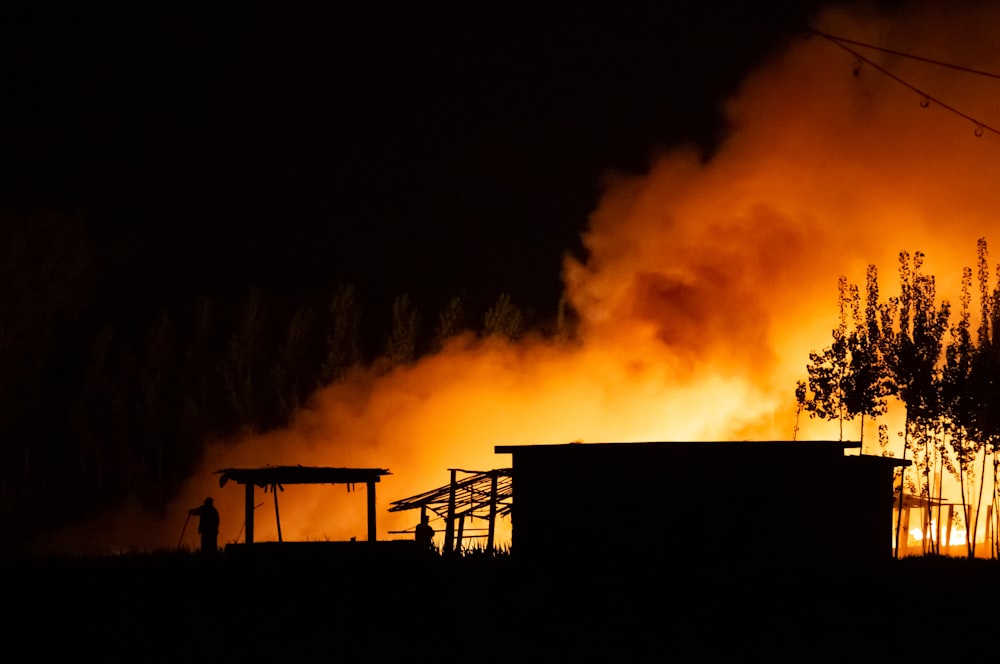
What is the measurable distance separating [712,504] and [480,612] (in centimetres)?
728

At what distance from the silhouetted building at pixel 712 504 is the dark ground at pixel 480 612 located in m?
0.90

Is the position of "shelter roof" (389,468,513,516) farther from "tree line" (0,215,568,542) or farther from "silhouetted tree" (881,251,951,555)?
"tree line" (0,215,568,542)

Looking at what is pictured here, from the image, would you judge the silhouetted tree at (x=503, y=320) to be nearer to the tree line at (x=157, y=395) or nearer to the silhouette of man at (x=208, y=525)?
the tree line at (x=157, y=395)

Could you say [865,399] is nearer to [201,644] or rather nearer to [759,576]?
[759,576]

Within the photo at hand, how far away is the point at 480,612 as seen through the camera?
18406mm

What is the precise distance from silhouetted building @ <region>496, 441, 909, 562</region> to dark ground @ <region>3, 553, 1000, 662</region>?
899mm

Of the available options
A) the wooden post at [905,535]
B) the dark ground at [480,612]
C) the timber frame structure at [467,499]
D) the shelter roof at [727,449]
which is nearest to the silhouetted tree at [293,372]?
the timber frame structure at [467,499]

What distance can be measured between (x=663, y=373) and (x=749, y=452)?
18828 mm

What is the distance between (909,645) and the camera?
16.4 metres

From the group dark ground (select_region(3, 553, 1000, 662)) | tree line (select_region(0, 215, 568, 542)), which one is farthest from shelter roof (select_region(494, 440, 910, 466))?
tree line (select_region(0, 215, 568, 542))

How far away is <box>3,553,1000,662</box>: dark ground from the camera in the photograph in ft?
52.7

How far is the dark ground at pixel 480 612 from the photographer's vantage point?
16.1 m

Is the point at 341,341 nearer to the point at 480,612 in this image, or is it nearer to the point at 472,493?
the point at 472,493

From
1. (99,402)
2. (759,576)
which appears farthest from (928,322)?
(99,402)
